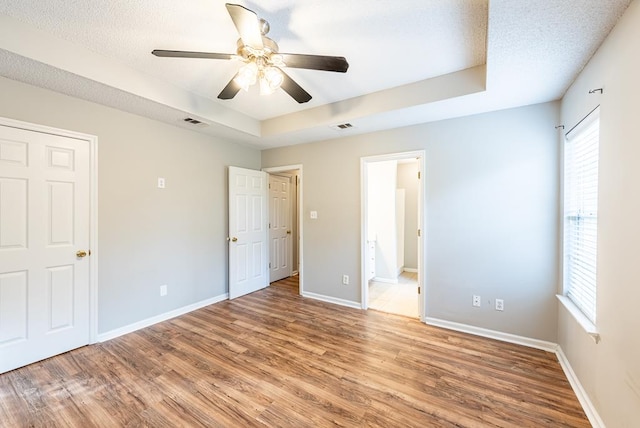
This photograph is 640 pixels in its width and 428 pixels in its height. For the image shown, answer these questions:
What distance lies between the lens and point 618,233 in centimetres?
145

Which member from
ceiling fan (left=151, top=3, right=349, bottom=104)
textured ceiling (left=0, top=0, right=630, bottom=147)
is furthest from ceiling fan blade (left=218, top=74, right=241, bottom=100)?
textured ceiling (left=0, top=0, right=630, bottom=147)

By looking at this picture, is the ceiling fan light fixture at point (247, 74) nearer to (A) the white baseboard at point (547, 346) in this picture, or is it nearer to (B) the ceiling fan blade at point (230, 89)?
(B) the ceiling fan blade at point (230, 89)

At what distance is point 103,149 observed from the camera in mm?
2693

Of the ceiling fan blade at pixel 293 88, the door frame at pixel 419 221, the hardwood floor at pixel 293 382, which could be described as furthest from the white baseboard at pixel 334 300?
the ceiling fan blade at pixel 293 88

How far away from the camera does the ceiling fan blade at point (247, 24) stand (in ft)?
4.41

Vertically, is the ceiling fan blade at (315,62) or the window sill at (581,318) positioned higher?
the ceiling fan blade at (315,62)

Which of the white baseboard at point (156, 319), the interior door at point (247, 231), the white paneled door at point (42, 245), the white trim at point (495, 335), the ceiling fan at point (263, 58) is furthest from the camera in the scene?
the interior door at point (247, 231)

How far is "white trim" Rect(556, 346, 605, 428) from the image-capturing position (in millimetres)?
1616

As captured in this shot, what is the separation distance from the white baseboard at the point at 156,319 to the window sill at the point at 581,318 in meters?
3.91

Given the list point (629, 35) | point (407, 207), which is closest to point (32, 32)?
point (629, 35)

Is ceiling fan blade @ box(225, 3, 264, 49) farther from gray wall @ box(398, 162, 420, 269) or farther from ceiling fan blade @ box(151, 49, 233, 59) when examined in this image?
gray wall @ box(398, 162, 420, 269)

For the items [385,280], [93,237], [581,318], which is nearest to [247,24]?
[93,237]

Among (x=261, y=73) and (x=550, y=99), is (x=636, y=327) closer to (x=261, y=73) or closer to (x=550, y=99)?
(x=550, y=99)

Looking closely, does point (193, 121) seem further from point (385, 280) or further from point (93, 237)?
point (385, 280)
